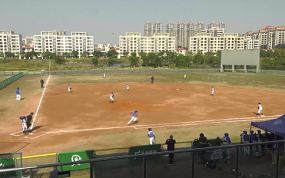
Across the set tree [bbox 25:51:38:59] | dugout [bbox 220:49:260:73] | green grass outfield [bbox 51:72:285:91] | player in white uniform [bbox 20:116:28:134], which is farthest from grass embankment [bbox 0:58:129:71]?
player in white uniform [bbox 20:116:28:134]

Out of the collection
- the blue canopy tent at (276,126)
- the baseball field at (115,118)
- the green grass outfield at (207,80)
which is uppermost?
the green grass outfield at (207,80)

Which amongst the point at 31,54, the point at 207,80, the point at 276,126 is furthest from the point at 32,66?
the point at 276,126

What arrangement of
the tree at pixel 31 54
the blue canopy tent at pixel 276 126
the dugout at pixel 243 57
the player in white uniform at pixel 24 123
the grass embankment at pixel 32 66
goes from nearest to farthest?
1. the blue canopy tent at pixel 276 126
2. the player in white uniform at pixel 24 123
3. the dugout at pixel 243 57
4. the grass embankment at pixel 32 66
5. the tree at pixel 31 54

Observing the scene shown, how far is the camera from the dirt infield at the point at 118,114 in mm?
17562

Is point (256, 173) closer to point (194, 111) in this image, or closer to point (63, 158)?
point (63, 158)

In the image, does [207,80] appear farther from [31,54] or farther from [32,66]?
[31,54]

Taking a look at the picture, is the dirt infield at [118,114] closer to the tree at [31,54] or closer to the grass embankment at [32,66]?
the grass embankment at [32,66]

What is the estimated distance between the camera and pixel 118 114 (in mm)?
24984

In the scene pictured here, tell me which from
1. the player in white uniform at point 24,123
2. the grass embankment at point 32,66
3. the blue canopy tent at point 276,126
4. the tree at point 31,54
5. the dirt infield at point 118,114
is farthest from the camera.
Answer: the tree at point 31,54

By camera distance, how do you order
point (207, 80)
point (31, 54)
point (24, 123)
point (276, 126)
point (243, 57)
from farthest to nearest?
Result: point (31, 54)
point (243, 57)
point (207, 80)
point (24, 123)
point (276, 126)

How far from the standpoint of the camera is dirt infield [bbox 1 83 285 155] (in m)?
17.6

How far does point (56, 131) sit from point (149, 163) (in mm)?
13325

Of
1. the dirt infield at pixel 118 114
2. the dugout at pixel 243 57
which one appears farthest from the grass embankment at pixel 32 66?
the dirt infield at pixel 118 114

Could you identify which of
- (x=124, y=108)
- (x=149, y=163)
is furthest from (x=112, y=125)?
(x=149, y=163)
